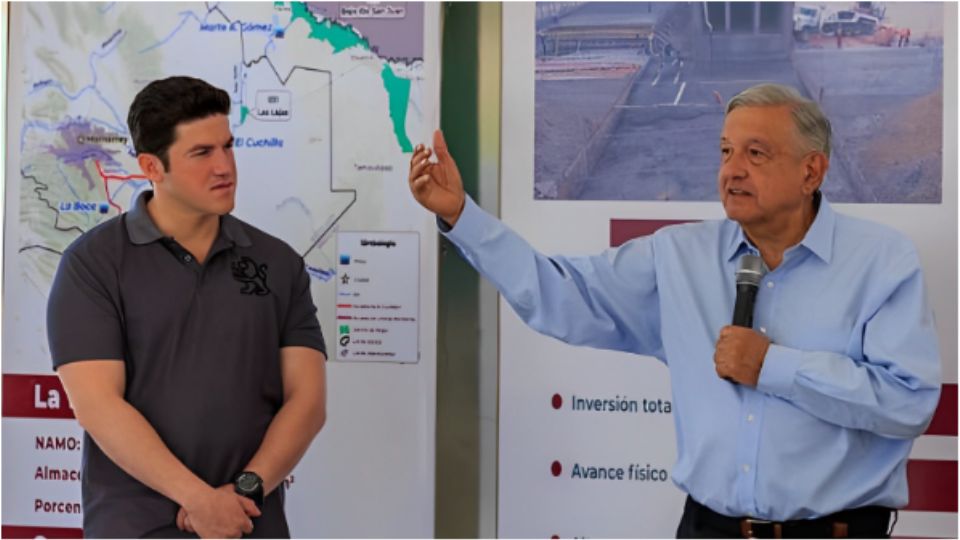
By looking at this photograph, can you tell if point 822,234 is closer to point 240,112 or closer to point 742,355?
point 742,355

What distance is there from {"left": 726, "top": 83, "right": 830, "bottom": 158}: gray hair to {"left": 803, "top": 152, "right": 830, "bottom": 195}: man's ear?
18mm

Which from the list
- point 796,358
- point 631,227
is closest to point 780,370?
point 796,358

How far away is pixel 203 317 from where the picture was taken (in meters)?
2.68

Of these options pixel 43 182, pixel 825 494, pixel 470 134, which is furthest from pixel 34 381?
pixel 825 494

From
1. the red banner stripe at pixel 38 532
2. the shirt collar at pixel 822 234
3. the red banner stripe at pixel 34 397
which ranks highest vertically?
the shirt collar at pixel 822 234

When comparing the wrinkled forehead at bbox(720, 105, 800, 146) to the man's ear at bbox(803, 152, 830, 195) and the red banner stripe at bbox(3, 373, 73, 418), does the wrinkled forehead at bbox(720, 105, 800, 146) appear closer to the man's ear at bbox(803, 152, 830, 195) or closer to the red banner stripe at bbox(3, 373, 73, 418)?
the man's ear at bbox(803, 152, 830, 195)

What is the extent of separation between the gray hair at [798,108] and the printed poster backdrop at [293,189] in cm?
115

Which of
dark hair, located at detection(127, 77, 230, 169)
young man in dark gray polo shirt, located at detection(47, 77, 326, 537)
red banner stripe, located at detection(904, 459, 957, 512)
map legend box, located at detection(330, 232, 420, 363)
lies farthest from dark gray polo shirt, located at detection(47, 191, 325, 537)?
red banner stripe, located at detection(904, 459, 957, 512)

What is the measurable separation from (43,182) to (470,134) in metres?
1.39

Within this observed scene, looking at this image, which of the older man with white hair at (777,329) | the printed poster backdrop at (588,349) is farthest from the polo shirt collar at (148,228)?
the printed poster backdrop at (588,349)

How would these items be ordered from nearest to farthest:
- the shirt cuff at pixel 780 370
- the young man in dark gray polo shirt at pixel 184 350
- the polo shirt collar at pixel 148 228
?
the shirt cuff at pixel 780 370, the young man in dark gray polo shirt at pixel 184 350, the polo shirt collar at pixel 148 228

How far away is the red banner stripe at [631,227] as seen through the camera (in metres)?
3.30

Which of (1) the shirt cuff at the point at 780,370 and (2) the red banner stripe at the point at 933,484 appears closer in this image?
(1) the shirt cuff at the point at 780,370

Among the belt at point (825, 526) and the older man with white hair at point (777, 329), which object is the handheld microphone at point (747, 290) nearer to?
the older man with white hair at point (777, 329)
